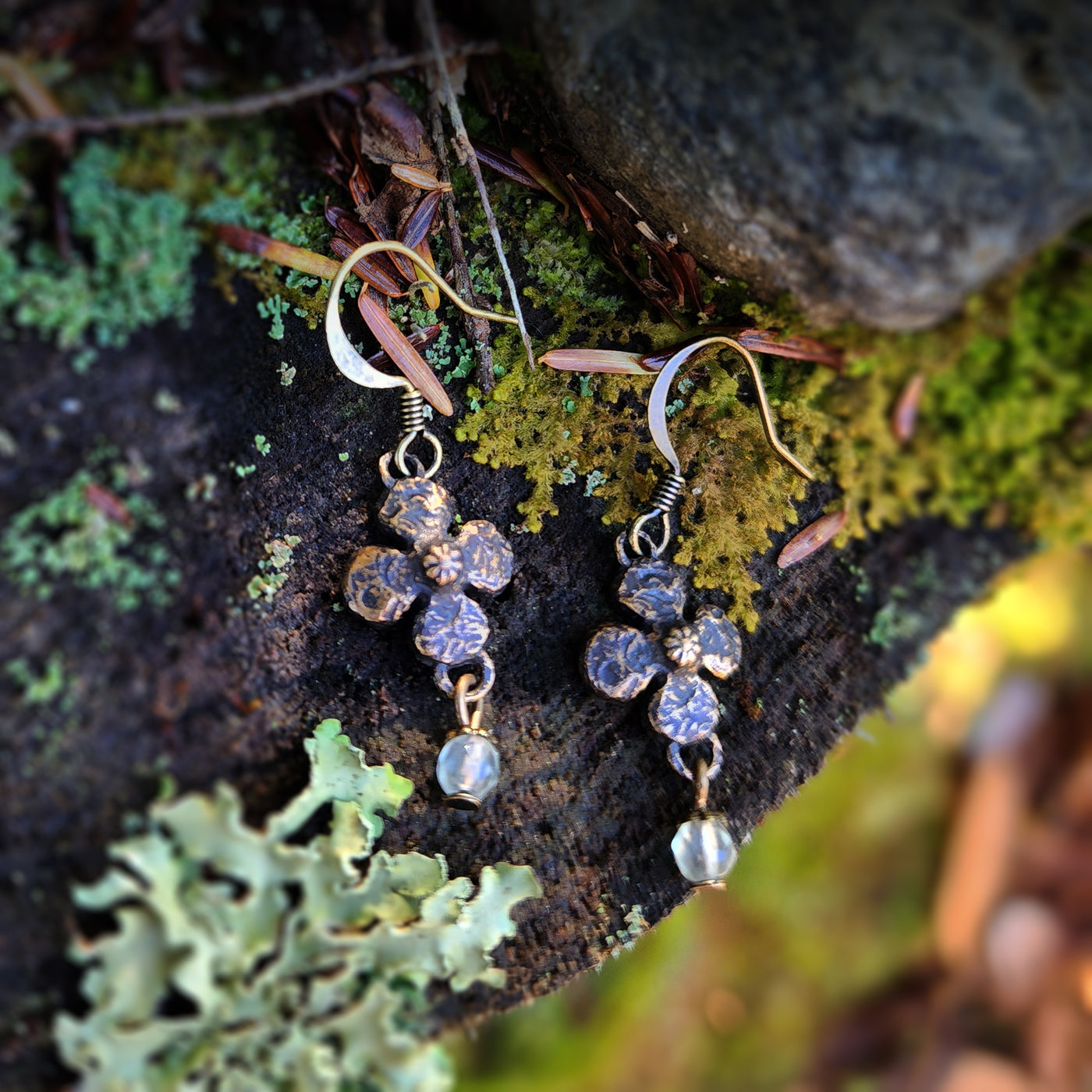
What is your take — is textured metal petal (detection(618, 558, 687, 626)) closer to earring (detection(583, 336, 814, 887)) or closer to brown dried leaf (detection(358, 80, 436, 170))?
earring (detection(583, 336, 814, 887))

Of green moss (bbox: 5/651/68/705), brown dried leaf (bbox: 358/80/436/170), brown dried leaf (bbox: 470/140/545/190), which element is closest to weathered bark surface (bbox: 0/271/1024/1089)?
green moss (bbox: 5/651/68/705)

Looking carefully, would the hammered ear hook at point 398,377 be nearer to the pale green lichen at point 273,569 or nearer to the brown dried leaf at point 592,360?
the brown dried leaf at point 592,360

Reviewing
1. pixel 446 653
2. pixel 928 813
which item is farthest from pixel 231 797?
pixel 928 813

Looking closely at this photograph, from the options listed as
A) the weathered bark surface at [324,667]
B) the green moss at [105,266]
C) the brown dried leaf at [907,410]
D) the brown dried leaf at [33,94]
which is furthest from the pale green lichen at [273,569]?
the brown dried leaf at [907,410]

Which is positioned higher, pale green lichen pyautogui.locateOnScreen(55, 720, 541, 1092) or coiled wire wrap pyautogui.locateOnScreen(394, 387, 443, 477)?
coiled wire wrap pyautogui.locateOnScreen(394, 387, 443, 477)

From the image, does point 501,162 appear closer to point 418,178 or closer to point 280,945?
point 418,178

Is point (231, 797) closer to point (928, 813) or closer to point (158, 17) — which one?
point (158, 17)

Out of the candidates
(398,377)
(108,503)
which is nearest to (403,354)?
(398,377)
